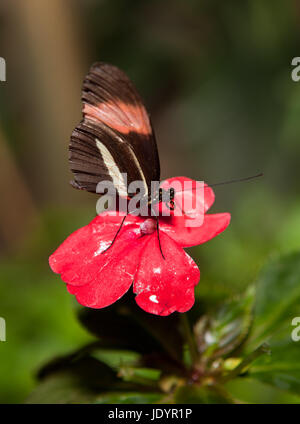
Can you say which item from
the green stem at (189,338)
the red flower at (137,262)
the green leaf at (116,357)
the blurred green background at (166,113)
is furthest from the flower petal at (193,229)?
the blurred green background at (166,113)

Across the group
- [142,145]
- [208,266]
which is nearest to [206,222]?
[142,145]

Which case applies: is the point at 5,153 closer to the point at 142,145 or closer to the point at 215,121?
the point at 215,121

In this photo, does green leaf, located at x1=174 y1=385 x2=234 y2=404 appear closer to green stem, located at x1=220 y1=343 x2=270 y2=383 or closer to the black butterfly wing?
green stem, located at x1=220 y1=343 x2=270 y2=383

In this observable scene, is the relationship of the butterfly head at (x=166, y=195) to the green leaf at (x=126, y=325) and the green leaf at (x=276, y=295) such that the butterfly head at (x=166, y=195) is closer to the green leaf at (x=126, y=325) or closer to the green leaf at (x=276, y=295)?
the green leaf at (x=126, y=325)

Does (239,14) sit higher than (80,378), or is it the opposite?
(239,14)

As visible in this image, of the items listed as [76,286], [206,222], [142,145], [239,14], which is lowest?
[76,286]
